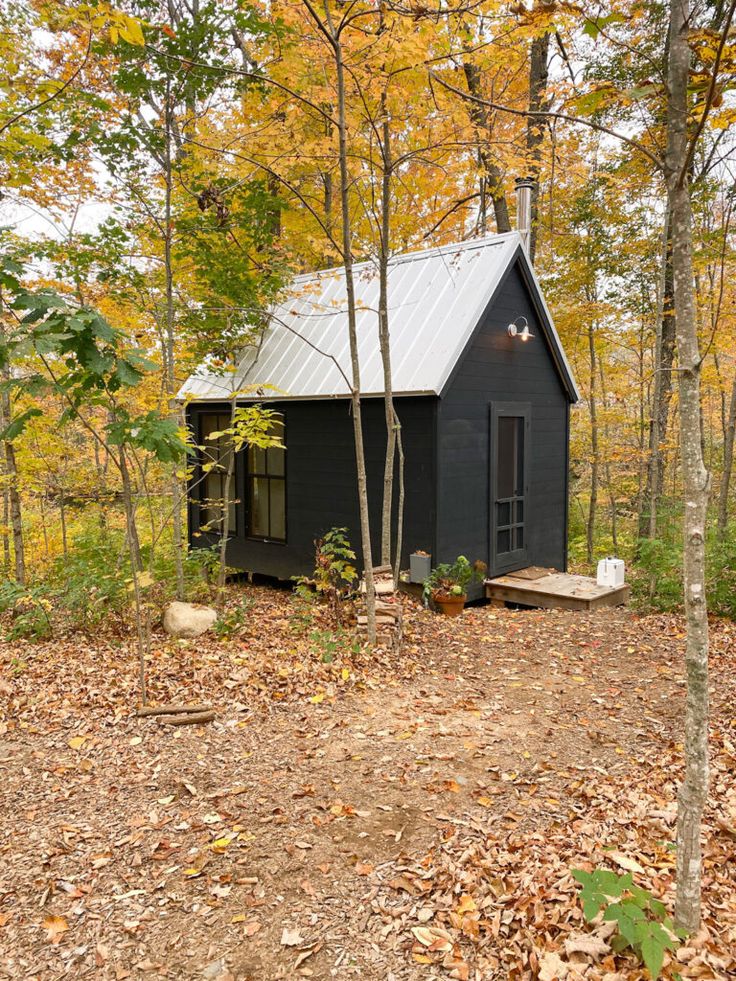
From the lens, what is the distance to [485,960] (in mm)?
2586

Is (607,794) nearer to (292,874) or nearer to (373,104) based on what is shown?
(292,874)

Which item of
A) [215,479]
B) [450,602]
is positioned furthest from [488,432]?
[215,479]

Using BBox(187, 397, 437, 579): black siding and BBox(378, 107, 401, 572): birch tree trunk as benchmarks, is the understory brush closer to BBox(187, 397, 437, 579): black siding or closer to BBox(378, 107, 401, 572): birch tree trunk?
BBox(187, 397, 437, 579): black siding

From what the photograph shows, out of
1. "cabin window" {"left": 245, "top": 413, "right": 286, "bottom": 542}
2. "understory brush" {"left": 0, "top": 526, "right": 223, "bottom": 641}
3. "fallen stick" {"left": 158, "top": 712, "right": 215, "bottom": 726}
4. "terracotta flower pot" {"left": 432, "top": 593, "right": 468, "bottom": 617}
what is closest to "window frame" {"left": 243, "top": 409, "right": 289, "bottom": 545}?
"cabin window" {"left": 245, "top": 413, "right": 286, "bottom": 542}

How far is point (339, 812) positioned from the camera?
366 cm

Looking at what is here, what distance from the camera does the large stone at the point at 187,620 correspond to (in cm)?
652

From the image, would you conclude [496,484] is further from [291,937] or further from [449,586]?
[291,937]

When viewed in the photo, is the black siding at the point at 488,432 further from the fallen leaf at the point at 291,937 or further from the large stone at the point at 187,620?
the fallen leaf at the point at 291,937

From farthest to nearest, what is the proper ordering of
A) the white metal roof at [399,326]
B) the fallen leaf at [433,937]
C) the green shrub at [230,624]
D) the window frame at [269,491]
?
the window frame at [269,491] < the white metal roof at [399,326] < the green shrub at [230,624] < the fallen leaf at [433,937]

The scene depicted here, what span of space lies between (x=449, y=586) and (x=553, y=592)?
1468 millimetres

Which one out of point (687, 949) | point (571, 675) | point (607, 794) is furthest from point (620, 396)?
point (687, 949)

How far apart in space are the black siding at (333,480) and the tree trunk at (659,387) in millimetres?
3286

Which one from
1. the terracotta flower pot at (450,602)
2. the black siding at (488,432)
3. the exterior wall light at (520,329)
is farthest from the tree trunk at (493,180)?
the terracotta flower pot at (450,602)

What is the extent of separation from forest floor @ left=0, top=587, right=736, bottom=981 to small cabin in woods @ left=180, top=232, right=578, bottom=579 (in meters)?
2.84
